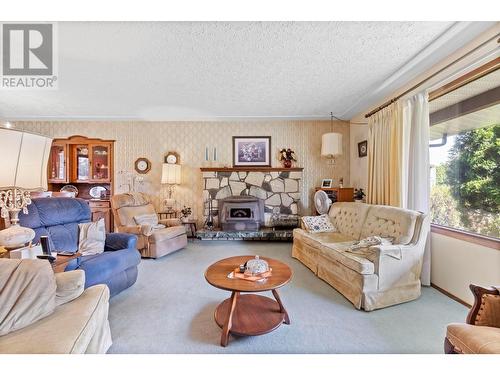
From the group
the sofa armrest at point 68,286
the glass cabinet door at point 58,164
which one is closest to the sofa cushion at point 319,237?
the sofa armrest at point 68,286

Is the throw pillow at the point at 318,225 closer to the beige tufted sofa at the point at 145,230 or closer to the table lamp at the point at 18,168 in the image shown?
the beige tufted sofa at the point at 145,230

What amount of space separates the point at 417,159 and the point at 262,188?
2889mm

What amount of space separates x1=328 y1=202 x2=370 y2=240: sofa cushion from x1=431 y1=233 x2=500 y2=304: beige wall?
812 millimetres

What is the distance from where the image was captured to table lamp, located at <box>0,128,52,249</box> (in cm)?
117

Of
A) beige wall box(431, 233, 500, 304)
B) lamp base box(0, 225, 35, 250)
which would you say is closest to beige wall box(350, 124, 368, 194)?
beige wall box(431, 233, 500, 304)

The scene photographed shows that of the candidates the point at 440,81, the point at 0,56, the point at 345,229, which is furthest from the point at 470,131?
the point at 0,56

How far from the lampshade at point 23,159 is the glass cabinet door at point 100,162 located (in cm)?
419

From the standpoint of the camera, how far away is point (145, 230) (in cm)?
359

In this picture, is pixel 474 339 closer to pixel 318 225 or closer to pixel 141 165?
pixel 318 225

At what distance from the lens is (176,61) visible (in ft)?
8.43

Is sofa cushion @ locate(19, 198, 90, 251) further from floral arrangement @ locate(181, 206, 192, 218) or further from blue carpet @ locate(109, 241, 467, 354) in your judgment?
floral arrangement @ locate(181, 206, 192, 218)

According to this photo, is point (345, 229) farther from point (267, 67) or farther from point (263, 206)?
point (267, 67)

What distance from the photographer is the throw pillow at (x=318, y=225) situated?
3.56 metres
